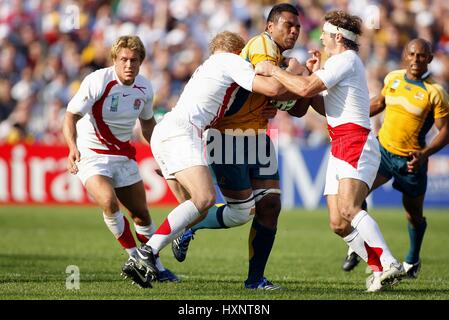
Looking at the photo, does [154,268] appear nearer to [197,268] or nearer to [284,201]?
[197,268]

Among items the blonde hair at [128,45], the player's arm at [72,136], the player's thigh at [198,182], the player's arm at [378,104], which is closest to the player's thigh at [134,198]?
the player's arm at [72,136]

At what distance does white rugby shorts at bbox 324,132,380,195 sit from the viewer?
8.40m

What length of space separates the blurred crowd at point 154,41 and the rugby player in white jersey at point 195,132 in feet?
40.2

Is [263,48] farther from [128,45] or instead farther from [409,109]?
[409,109]

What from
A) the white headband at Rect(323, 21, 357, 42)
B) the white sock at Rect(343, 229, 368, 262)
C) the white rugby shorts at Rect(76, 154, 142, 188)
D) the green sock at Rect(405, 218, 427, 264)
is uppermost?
the white headband at Rect(323, 21, 357, 42)

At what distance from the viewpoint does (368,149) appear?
333 inches

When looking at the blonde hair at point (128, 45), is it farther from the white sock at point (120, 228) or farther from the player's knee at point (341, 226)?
the player's knee at point (341, 226)

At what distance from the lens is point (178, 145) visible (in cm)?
832

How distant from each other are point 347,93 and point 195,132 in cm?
145

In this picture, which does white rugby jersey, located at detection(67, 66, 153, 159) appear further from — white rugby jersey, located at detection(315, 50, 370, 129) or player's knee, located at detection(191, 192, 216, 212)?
white rugby jersey, located at detection(315, 50, 370, 129)

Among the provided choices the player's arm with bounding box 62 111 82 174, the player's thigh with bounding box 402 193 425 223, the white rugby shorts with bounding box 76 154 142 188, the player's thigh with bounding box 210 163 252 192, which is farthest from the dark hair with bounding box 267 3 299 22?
the player's thigh with bounding box 402 193 425 223

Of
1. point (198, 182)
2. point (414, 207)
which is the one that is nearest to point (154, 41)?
point (414, 207)

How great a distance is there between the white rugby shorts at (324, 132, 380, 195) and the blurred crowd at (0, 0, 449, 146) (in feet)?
39.4
